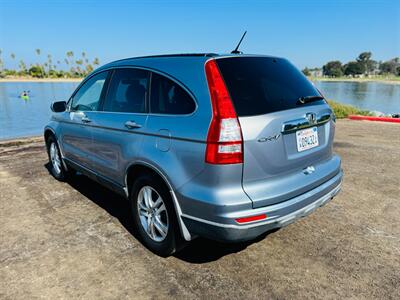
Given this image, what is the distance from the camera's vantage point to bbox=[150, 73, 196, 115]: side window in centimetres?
260

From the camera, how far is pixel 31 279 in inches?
109

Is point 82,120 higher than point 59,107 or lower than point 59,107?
lower

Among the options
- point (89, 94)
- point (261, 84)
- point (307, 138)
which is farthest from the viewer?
point (89, 94)

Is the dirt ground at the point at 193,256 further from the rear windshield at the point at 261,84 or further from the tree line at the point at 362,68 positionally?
the tree line at the point at 362,68

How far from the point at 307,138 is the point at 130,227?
7.21 feet

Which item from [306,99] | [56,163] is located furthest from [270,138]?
[56,163]

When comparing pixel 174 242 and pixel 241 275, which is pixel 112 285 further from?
pixel 241 275

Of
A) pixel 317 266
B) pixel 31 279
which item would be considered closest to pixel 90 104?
pixel 31 279

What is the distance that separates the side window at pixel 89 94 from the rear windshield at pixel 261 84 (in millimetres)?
1899

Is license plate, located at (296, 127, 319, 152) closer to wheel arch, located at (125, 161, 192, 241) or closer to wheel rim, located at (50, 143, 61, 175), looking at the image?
wheel arch, located at (125, 161, 192, 241)

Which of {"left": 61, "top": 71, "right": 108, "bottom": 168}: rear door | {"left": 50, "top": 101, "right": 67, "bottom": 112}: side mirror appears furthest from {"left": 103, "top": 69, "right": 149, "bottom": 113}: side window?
{"left": 50, "top": 101, "right": 67, "bottom": 112}: side mirror

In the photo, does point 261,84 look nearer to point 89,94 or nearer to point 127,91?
point 127,91

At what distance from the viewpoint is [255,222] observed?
7.78 ft

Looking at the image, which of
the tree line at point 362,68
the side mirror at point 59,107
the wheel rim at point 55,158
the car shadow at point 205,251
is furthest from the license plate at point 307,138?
the tree line at point 362,68
